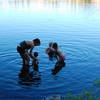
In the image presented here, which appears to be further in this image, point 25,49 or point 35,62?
point 35,62

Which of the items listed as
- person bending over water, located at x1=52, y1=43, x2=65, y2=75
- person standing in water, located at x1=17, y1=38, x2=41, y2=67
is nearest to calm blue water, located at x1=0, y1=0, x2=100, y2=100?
person bending over water, located at x1=52, y1=43, x2=65, y2=75

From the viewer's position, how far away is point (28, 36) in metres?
25.8

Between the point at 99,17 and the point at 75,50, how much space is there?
2204 centimetres

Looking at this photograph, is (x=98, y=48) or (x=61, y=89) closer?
(x=61, y=89)

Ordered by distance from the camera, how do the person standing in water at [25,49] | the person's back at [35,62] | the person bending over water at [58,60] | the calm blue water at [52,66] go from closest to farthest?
the calm blue water at [52,66]
the person standing in water at [25,49]
the person bending over water at [58,60]
the person's back at [35,62]

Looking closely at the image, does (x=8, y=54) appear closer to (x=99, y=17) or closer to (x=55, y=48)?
(x=55, y=48)

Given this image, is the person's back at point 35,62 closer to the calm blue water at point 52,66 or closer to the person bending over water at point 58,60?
the calm blue water at point 52,66

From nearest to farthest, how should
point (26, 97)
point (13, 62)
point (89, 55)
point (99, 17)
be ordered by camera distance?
point (26, 97) < point (13, 62) < point (89, 55) < point (99, 17)

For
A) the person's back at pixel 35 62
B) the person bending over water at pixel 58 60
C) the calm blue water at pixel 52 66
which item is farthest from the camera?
the person's back at pixel 35 62

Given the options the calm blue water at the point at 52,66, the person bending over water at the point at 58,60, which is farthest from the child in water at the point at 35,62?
the person bending over water at the point at 58,60

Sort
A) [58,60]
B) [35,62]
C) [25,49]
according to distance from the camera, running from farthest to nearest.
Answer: [58,60] → [35,62] → [25,49]

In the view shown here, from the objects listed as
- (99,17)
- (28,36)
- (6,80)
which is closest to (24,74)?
(6,80)

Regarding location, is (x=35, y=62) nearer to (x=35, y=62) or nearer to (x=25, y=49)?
(x=35, y=62)

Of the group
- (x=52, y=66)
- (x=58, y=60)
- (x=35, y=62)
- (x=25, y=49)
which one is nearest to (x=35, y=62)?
(x=35, y=62)
